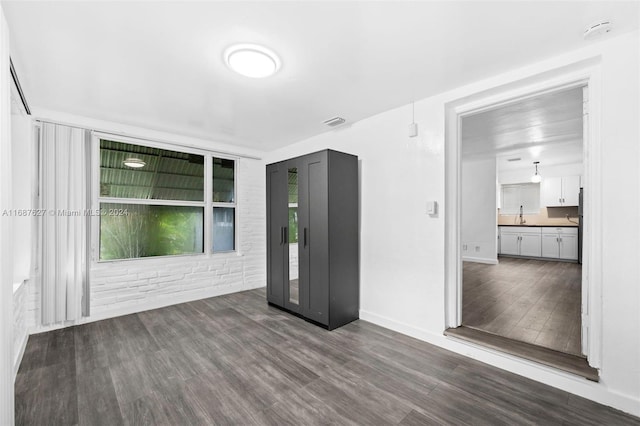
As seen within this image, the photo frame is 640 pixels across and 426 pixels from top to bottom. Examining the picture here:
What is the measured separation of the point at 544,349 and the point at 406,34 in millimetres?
2743

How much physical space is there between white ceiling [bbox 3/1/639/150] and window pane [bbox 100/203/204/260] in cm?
137

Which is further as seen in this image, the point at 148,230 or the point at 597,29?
the point at 148,230

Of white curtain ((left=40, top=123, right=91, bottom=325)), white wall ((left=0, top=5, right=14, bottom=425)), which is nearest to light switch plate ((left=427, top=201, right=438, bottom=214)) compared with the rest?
white wall ((left=0, top=5, right=14, bottom=425))

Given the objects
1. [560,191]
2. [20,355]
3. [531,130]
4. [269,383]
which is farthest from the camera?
[560,191]

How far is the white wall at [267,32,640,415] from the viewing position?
1.78 metres

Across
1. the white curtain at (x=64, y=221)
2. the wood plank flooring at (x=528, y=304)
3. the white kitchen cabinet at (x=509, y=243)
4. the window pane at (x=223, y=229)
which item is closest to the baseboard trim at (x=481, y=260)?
the wood plank flooring at (x=528, y=304)

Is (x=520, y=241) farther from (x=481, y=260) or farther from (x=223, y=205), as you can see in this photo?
(x=223, y=205)

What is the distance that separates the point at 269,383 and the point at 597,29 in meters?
3.34

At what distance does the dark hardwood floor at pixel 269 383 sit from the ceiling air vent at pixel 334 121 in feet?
8.31

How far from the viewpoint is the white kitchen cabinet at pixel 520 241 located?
7.05 meters

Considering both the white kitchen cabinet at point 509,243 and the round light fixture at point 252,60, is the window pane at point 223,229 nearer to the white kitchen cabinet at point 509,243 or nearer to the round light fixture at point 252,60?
the round light fixture at point 252,60

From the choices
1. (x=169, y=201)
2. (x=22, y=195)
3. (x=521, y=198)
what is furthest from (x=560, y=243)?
(x=22, y=195)

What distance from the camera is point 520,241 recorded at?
23.9 ft

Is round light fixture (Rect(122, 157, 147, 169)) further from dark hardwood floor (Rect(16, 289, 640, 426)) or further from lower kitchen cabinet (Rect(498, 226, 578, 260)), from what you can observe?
lower kitchen cabinet (Rect(498, 226, 578, 260))
